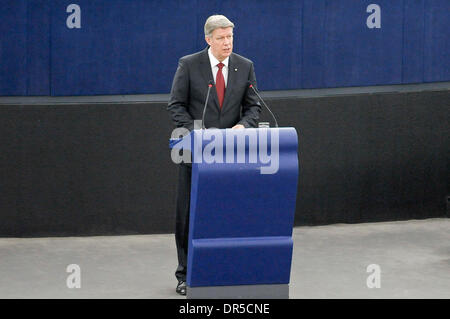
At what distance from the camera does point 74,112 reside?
8.73 m

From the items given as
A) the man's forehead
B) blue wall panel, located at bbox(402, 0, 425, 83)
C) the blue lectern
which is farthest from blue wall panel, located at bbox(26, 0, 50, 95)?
blue wall panel, located at bbox(402, 0, 425, 83)

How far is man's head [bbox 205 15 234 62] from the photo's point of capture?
654cm

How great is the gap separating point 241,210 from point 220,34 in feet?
4.08

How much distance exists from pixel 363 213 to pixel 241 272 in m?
3.60

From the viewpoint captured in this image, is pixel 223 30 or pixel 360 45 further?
pixel 360 45

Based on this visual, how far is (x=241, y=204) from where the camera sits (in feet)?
19.8

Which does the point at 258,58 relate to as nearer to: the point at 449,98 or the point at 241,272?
the point at 449,98

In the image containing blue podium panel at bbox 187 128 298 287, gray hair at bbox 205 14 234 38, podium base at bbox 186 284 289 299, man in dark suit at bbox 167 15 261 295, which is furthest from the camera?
man in dark suit at bbox 167 15 261 295

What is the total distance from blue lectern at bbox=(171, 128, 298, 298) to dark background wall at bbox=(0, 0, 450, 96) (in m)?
2.73

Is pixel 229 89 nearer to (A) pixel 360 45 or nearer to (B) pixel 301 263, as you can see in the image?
(B) pixel 301 263

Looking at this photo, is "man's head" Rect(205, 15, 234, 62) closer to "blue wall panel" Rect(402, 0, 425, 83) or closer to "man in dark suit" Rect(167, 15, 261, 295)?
"man in dark suit" Rect(167, 15, 261, 295)

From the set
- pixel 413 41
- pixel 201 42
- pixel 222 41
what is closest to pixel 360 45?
pixel 413 41

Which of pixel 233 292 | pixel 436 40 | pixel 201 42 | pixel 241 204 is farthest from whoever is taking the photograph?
pixel 436 40

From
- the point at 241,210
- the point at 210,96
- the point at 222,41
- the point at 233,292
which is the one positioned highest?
the point at 222,41
